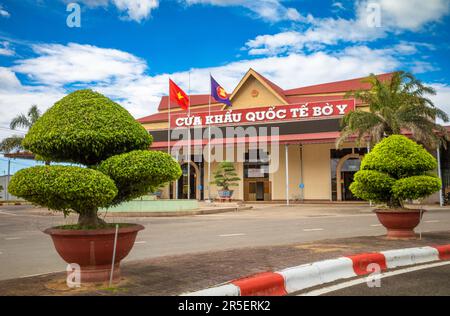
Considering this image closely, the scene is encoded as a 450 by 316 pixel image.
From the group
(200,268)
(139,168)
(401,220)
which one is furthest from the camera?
(401,220)

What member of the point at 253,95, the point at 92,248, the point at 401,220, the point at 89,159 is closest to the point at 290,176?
the point at 253,95

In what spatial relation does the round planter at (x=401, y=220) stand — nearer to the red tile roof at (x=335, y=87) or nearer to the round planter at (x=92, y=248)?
the round planter at (x=92, y=248)

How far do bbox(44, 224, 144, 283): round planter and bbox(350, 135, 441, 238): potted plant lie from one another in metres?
6.52

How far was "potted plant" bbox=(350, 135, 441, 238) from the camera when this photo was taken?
32.0ft

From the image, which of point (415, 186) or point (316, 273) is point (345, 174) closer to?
point (415, 186)

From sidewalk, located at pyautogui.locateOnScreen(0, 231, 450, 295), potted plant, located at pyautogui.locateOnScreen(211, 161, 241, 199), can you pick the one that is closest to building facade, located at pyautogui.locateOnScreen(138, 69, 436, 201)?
potted plant, located at pyautogui.locateOnScreen(211, 161, 241, 199)

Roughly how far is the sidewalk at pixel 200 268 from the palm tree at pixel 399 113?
52.8 ft

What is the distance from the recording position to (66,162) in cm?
617

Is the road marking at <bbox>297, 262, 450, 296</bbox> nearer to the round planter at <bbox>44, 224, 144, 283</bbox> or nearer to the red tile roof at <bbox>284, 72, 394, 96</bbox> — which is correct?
the round planter at <bbox>44, 224, 144, 283</bbox>

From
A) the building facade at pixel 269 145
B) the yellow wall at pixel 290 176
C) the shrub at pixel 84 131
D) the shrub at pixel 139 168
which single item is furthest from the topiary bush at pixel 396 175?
the yellow wall at pixel 290 176

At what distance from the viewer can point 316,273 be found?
19.6 ft

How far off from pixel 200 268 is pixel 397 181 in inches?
221
